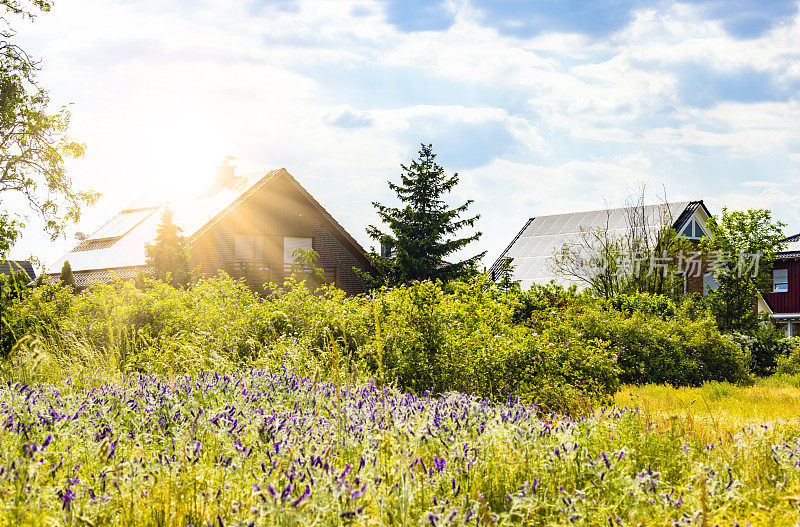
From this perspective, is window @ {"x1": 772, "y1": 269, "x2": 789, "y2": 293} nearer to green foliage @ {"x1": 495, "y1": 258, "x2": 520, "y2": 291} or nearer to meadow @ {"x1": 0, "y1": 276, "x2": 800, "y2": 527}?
green foliage @ {"x1": 495, "y1": 258, "x2": 520, "y2": 291}

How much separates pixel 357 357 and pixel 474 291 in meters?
2.19

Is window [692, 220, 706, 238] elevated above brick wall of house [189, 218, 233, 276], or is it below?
above

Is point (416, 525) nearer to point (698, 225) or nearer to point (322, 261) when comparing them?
point (322, 261)

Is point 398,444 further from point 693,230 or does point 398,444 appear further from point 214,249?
point 693,230

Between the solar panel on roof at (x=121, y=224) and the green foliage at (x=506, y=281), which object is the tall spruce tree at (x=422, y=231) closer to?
the green foliage at (x=506, y=281)

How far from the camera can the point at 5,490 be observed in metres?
3.15

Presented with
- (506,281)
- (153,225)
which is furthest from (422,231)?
(153,225)

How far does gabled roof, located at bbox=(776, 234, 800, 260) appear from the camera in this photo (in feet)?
117

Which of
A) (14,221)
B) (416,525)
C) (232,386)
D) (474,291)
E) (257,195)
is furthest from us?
(257,195)

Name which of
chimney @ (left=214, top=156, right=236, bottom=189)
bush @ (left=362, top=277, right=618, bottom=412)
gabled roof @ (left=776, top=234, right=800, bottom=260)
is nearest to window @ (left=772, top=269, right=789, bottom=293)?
gabled roof @ (left=776, top=234, right=800, bottom=260)

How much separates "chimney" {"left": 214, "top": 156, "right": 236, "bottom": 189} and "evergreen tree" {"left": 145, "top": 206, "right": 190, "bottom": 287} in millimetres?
10301

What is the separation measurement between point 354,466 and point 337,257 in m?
27.7

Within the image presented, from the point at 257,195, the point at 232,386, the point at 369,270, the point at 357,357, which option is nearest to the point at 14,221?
the point at 257,195

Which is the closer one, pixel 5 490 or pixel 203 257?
pixel 5 490
